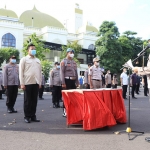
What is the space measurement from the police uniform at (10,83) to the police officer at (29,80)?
6.22 feet

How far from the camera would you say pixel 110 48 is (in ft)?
137

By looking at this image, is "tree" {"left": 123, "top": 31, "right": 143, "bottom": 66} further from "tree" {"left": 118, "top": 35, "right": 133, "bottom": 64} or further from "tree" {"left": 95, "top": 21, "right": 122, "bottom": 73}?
"tree" {"left": 95, "top": 21, "right": 122, "bottom": 73}

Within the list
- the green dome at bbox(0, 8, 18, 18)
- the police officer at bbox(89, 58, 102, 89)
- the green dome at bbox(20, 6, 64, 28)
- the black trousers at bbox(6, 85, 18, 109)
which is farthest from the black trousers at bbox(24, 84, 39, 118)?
the green dome at bbox(20, 6, 64, 28)

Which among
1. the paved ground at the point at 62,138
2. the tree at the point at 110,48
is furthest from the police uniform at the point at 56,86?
the tree at the point at 110,48

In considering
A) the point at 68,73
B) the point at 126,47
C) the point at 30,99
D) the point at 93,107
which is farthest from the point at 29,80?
the point at 126,47

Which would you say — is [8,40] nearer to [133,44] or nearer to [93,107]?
[133,44]

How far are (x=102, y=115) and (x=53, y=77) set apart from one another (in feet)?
17.0

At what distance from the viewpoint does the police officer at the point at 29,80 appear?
612cm

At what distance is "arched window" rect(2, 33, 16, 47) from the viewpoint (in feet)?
149

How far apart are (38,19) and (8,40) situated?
14877 millimetres

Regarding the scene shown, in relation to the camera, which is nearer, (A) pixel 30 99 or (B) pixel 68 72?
(A) pixel 30 99

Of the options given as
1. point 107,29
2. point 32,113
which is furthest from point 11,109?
point 107,29

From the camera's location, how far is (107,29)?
42344mm

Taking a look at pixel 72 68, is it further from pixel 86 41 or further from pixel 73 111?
pixel 86 41
